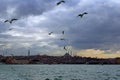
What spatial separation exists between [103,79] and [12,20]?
153ft

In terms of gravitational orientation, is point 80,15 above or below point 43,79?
above

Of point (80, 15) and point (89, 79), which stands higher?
point (80, 15)

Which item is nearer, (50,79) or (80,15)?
(80,15)

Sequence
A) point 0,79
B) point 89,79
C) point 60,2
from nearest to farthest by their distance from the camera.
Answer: point 60,2, point 0,79, point 89,79

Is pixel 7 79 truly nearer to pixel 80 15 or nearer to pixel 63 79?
pixel 63 79

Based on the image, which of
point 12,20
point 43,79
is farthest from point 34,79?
point 12,20

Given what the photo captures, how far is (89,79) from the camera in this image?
108125 mm

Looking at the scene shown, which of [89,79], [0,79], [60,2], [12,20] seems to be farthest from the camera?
[89,79]

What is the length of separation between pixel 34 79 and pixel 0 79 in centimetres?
898

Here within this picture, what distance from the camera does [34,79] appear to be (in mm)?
105938

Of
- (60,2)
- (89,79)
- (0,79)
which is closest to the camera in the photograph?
(60,2)

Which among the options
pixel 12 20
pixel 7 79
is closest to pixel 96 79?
pixel 7 79

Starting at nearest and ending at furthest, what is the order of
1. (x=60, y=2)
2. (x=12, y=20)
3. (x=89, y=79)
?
(x=60, y=2), (x=12, y=20), (x=89, y=79)

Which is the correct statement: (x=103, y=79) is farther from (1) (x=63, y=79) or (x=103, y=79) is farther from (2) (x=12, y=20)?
(2) (x=12, y=20)
